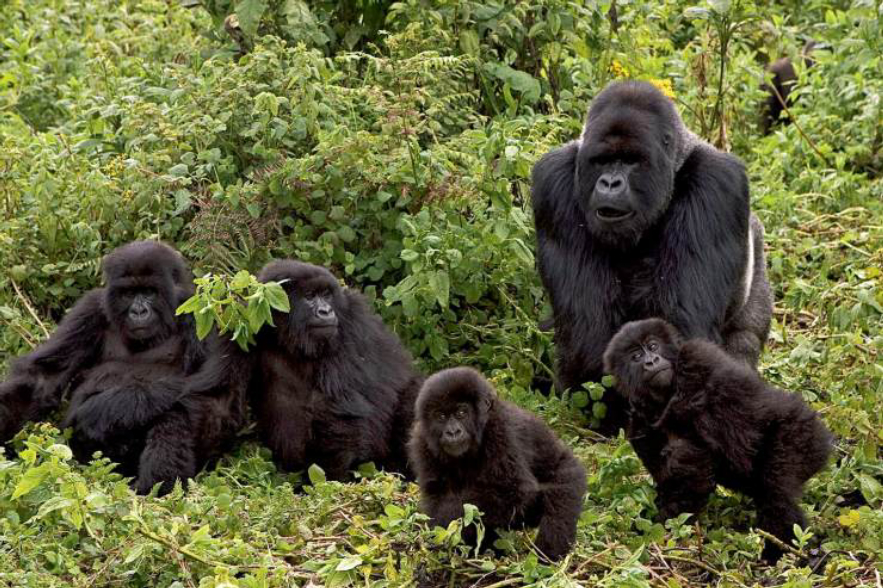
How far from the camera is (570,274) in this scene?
6.00m

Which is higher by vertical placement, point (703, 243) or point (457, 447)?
point (703, 243)

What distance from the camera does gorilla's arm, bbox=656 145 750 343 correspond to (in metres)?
5.77

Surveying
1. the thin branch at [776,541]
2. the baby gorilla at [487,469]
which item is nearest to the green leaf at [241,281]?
the baby gorilla at [487,469]

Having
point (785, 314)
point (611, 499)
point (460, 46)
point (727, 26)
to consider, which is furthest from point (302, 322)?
point (727, 26)

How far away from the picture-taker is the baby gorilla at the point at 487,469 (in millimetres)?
4441

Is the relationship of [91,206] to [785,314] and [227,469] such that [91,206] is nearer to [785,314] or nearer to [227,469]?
[227,469]

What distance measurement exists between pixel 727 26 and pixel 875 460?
301 centimetres

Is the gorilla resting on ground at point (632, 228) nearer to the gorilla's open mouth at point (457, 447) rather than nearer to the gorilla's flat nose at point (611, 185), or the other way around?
the gorilla's flat nose at point (611, 185)

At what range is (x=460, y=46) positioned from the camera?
720 centimetres

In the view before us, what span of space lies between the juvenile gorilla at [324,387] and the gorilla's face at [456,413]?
4.10ft

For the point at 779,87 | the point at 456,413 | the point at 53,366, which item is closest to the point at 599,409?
the point at 456,413

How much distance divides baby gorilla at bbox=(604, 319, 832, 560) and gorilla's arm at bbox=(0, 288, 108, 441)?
2.31 metres

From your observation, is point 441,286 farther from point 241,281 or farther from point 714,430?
point 714,430

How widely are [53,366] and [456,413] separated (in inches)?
87.5
